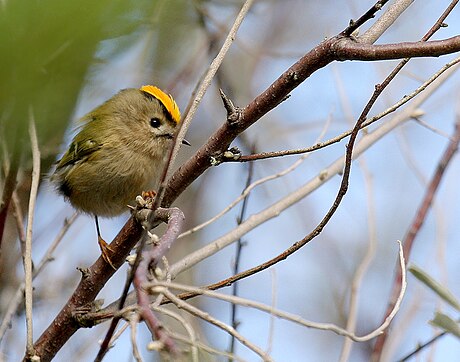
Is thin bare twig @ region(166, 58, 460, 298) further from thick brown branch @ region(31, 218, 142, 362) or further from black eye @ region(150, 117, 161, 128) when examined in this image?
black eye @ region(150, 117, 161, 128)

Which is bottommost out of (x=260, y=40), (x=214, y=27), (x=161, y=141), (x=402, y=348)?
(x=402, y=348)

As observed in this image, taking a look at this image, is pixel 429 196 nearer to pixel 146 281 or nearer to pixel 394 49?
pixel 394 49

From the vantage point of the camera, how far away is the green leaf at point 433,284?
1.81 m

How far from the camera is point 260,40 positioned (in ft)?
14.3

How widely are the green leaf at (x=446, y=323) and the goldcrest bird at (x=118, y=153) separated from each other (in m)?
1.48

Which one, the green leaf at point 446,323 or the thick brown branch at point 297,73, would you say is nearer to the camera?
the thick brown branch at point 297,73

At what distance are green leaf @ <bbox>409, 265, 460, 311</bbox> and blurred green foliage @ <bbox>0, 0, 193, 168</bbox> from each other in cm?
116

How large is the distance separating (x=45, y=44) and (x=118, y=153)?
7.57 feet

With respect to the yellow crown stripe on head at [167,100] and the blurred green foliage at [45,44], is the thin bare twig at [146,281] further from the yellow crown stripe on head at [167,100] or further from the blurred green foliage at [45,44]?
the yellow crown stripe on head at [167,100]

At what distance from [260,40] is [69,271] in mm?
1925

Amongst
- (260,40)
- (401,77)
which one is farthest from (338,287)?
(260,40)

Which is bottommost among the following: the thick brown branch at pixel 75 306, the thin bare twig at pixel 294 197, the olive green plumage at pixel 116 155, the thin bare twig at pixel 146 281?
the thin bare twig at pixel 146 281

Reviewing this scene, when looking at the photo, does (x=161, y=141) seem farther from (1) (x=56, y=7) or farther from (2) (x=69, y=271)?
(1) (x=56, y=7)

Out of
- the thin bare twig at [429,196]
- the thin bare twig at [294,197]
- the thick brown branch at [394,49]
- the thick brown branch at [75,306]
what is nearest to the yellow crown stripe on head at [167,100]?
the thin bare twig at [294,197]
